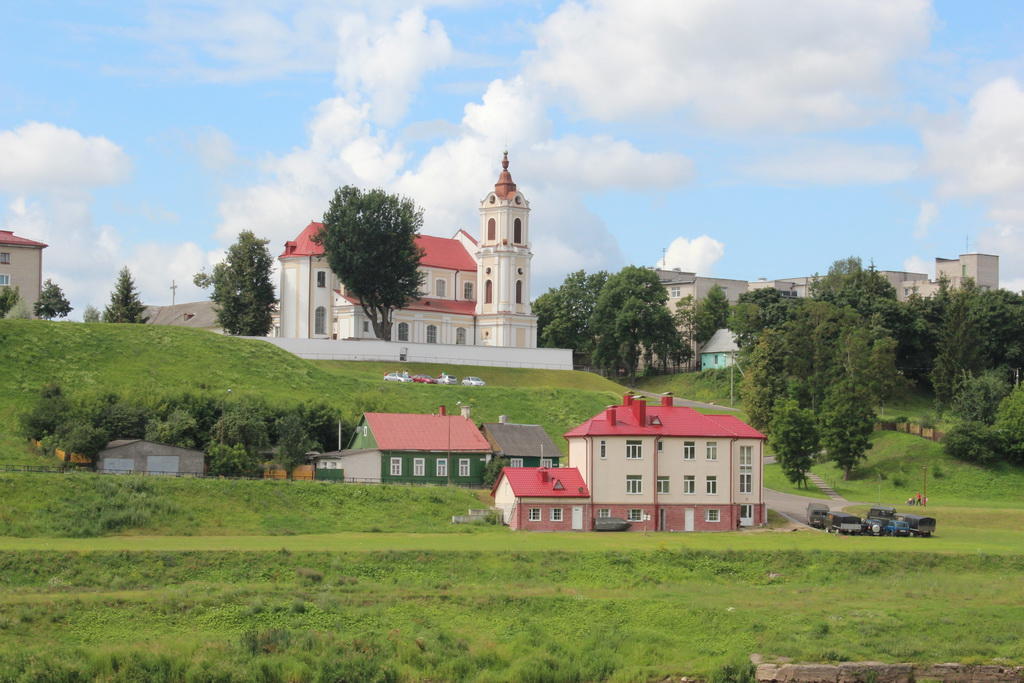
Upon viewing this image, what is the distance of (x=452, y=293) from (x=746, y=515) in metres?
59.1

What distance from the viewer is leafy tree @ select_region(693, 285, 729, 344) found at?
115 m

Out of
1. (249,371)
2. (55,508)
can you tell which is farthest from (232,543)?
(249,371)

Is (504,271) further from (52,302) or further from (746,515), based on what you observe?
(746,515)

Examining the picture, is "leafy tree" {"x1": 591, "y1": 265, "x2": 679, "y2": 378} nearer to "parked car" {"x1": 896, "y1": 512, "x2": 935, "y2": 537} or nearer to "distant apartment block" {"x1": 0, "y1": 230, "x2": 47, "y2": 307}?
"distant apartment block" {"x1": 0, "y1": 230, "x2": 47, "y2": 307}

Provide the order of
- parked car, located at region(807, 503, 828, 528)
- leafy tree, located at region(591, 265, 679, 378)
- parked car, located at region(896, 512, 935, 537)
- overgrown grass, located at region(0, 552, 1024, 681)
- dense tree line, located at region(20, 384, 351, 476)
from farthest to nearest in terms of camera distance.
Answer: leafy tree, located at region(591, 265, 679, 378), dense tree line, located at region(20, 384, 351, 476), parked car, located at region(807, 503, 828, 528), parked car, located at region(896, 512, 935, 537), overgrown grass, located at region(0, 552, 1024, 681)

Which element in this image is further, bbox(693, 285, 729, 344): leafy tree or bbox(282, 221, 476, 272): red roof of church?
bbox(693, 285, 729, 344): leafy tree

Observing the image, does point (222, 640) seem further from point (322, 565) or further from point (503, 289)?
point (503, 289)

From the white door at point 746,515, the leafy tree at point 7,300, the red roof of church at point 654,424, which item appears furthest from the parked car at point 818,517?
the leafy tree at point 7,300

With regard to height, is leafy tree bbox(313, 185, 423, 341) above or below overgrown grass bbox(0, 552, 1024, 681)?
above

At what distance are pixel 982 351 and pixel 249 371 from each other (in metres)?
50.4

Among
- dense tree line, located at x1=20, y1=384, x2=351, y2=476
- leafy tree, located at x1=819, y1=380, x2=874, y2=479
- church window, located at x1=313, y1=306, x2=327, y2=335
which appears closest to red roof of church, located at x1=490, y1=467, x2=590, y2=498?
dense tree line, located at x1=20, y1=384, x2=351, y2=476

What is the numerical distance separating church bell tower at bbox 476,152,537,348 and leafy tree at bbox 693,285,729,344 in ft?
52.0

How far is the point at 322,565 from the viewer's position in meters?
42.2

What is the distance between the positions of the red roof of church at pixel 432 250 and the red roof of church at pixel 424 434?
41.3 meters
